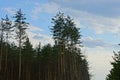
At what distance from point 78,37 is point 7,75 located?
711 inches

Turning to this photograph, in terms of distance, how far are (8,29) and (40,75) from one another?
54.7ft

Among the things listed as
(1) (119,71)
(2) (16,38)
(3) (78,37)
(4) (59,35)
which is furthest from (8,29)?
(1) (119,71)

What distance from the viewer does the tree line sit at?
74.2 m

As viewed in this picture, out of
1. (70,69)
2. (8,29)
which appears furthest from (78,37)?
(8,29)

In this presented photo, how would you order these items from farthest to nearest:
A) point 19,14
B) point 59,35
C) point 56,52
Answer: point 56,52, point 59,35, point 19,14

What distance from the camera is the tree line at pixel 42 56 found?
244 feet

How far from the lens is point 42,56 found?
298ft

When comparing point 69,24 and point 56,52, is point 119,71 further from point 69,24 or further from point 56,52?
point 56,52

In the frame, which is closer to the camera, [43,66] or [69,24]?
[69,24]

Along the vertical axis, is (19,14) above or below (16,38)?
above

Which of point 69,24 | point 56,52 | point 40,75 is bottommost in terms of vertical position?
point 40,75

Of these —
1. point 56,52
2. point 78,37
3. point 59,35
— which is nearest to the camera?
point 59,35

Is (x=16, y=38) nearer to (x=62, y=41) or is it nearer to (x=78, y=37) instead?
Answer: (x=62, y=41)

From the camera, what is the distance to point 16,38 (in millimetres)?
71000
